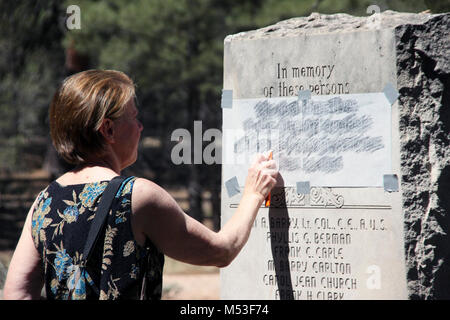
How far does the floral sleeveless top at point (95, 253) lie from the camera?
1.84 meters

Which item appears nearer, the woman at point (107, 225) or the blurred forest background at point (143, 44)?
the woman at point (107, 225)

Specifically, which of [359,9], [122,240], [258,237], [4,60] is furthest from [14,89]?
[122,240]

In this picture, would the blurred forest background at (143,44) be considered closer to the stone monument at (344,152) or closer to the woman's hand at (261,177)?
the stone monument at (344,152)

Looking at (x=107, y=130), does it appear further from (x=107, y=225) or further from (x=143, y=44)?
(x=143, y=44)

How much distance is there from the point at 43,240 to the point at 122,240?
28 cm

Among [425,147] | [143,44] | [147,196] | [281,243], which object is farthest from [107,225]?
[143,44]

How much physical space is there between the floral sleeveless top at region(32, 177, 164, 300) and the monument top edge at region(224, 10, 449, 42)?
131 centimetres

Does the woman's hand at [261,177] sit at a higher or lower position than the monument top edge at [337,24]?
lower

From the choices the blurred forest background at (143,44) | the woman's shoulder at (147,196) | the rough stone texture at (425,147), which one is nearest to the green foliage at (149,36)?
the blurred forest background at (143,44)

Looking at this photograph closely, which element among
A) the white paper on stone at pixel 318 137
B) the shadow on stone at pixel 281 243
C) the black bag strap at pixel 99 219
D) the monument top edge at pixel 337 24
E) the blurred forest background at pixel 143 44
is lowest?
the shadow on stone at pixel 281 243

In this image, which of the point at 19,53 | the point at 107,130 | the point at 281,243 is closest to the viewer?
the point at 107,130

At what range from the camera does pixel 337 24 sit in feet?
9.21

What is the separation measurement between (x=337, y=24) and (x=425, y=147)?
0.68 meters

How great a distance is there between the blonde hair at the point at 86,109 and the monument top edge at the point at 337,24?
1.10 m
